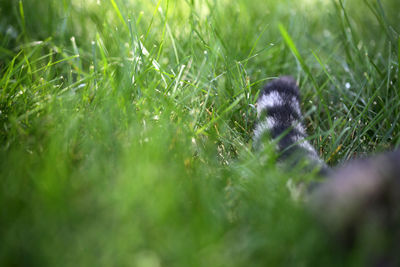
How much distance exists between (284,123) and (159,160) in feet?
2.22

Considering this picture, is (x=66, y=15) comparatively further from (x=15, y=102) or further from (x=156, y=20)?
(x=15, y=102)

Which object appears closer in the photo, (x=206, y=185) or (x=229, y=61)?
(x=206, y=185)

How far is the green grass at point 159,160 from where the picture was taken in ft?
3.56

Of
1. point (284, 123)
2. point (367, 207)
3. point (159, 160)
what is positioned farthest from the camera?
point (284, 123)

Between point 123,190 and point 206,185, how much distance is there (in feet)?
1.09

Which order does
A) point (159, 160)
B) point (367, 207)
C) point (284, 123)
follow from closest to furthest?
1. point (367, 207)
2. point (159, 160)
3. point (284, 123)

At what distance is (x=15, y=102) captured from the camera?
1.81 metres

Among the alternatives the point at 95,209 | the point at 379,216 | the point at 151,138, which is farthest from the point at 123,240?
the point at 379,216

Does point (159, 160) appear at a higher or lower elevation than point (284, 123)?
higher

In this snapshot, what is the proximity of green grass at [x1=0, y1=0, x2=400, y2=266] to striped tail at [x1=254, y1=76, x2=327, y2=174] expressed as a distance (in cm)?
9

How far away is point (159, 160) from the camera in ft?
4.67

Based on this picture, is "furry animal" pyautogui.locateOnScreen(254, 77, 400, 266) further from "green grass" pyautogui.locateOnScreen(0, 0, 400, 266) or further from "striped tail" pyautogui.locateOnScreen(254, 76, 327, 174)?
"striped tail" pyautogui.locateOnScreen(254, 76, 327, 174)

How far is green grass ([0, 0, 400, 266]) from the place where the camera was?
1085 millimetres

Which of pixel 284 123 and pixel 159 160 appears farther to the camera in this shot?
pixel 284 123
